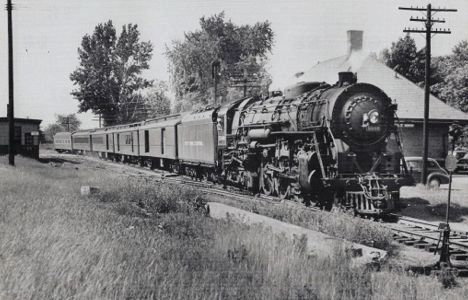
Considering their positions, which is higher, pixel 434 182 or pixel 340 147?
pixel 340 147

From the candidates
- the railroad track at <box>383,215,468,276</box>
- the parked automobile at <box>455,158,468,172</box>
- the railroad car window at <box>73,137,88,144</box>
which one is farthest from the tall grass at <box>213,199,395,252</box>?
the railroad car window at <box>73,137,88,144</box>

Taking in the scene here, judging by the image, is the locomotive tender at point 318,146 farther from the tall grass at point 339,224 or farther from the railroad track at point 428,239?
the tall grass at point 339,224

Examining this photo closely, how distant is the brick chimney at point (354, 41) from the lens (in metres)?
34.1

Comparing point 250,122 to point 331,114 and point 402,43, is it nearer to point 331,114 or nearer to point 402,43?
point 331,114

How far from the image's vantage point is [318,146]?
38.5 ft

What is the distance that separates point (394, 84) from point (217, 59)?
79.5ft

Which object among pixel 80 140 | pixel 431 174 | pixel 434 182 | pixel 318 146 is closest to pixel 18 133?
pixel 80 140

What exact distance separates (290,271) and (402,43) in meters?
46.0

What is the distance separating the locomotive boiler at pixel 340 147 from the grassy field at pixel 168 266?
4.08 meters

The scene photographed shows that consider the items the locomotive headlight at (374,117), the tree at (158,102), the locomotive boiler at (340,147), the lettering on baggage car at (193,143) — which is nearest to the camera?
the locomotive boiler at (340,147)

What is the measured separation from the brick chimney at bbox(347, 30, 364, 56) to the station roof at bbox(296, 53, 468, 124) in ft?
1.73

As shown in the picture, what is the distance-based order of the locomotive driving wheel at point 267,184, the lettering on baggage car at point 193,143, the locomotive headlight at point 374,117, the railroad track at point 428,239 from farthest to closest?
the lettering on baggage car at point 193,143 → the locomotive driving wheel at point 267,184 → the locomotive headlight at point 374,117 → the railroad track at point 428,239

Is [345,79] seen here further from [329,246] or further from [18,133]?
[18,133]

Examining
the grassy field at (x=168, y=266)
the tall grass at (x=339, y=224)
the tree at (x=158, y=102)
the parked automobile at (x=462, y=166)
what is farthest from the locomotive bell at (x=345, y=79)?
the tree at (x=158, y=102)
